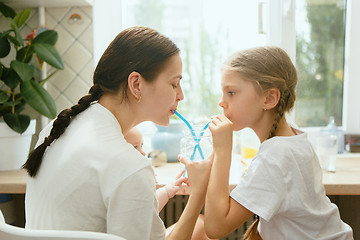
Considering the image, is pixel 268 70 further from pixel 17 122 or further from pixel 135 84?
pixel 17 122

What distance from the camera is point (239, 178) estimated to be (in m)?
1.46

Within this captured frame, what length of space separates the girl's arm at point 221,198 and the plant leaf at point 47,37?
3.47 feet

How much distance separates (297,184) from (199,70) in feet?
4.31

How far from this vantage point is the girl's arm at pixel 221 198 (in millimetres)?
1038

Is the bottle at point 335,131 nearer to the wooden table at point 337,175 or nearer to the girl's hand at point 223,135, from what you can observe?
the wooden table at point 337,175

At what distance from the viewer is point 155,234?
0.88m

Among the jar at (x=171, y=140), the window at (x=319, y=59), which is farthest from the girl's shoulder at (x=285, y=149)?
the window at (x=319, y=59)

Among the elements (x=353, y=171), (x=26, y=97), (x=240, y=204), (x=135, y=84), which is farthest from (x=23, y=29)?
(x=353, y=171)

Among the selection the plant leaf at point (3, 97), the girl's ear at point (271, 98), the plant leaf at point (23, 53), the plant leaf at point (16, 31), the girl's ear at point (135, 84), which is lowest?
the plant leaf at point (3, 97)

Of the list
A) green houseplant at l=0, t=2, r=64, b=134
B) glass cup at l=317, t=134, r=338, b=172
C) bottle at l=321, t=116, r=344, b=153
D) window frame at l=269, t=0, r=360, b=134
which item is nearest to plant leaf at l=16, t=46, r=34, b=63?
green houseplant at l=0, t=2, r=64, b=134

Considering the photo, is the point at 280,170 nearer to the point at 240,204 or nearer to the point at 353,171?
the point at 240,204

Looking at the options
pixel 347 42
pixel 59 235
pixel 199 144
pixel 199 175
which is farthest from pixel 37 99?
pixel 347 42

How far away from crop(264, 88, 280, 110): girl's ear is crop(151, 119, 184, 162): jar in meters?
0.77

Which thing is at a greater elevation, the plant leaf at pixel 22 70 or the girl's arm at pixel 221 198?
the plant leaf at pixel 22 70
